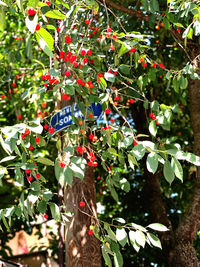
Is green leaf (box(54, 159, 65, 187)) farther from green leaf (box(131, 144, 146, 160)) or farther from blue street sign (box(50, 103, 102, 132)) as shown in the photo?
blue street sign (box(50, 103, 102, 132))

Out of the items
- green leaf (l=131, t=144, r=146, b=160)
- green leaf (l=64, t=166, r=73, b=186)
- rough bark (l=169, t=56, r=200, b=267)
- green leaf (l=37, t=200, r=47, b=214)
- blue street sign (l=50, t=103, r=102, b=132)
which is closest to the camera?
green leaf (l=64, t=166, r=73, b=186)

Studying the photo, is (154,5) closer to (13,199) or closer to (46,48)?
(46,48)

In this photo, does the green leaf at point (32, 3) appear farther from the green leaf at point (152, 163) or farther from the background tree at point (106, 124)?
the green leaf at point (152, 163)

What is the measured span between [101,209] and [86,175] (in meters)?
2.41

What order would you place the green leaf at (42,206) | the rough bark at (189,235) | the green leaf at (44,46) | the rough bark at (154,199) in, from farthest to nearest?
the rough bark at (154,199) < the rough bark at (189,235) < the green leaf at (42,206) < the green leaf at (44,46)

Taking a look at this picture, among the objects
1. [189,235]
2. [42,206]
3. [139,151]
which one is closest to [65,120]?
[42,206]

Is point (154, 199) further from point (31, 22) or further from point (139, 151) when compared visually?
point (31, 22)

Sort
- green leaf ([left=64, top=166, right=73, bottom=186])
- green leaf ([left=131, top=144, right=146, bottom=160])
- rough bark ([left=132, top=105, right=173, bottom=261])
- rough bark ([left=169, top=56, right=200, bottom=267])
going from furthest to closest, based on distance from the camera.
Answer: rough bark ([left=132, top=105, right=173, bottom=261])
rough bark ([left=169, top=56, right=200, bottom=267])
green leaf ([left=131, top=144, right=146, bottom=160])
green leaf ([left=64, top=166, right=73, bottom=186])

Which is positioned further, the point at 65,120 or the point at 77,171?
the point at 65,120

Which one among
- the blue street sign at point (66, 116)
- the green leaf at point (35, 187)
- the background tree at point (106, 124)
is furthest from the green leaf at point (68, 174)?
the blue street sign at point (66, 116)

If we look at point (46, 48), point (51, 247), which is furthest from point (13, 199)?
point (46, 48)

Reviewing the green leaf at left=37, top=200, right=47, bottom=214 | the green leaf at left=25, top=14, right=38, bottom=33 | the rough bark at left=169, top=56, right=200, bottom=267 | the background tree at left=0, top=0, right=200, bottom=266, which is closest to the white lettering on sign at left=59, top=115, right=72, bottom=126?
the background tree at left=0, top=0, right=200, bottom=266

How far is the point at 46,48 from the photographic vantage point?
4.75 feet

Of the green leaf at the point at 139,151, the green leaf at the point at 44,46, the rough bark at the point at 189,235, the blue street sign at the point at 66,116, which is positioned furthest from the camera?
the rough bark at the point at 189,235
